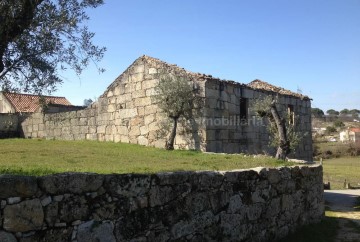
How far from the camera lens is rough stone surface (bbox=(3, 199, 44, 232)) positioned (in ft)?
11.6

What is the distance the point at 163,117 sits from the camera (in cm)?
1614

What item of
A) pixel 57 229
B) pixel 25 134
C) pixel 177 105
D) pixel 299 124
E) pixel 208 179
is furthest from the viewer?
pixel 25 134

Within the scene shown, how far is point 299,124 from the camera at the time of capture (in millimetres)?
21422

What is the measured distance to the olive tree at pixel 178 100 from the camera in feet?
49.8

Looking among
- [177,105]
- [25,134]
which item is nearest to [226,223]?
[177,105]

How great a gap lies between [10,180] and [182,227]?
7.85 feet

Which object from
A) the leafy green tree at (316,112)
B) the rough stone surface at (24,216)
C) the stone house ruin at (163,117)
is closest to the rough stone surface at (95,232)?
the rough stone surface at (24,216)

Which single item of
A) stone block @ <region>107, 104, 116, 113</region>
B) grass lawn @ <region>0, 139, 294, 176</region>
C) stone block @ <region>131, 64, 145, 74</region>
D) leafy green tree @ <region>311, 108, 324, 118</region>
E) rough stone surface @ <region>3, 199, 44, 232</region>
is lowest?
rough stone surface @ <region>3, 199, 44, 232</region>

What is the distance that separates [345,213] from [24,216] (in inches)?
390

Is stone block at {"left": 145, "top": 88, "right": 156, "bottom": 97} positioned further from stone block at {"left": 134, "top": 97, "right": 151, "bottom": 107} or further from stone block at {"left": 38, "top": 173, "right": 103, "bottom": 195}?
stone block at {"left": 38, "top": 173, "right": 103, "bottom": 195}

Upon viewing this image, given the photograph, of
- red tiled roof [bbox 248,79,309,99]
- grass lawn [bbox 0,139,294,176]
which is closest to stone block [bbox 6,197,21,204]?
grass lawn [bbox 0,139,294,176]

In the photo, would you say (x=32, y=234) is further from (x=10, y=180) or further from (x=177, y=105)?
(x=177, y=105)

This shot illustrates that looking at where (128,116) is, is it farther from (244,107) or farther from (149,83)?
(244,107)

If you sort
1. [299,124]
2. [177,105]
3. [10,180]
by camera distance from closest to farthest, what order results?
[10,180]
[177,105]
[299,124]
